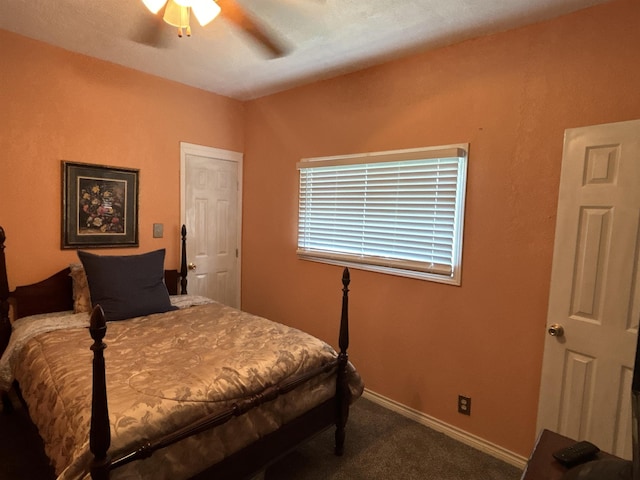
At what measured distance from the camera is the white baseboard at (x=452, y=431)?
219 cm

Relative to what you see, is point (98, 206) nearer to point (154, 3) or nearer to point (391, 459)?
point (154, 3)

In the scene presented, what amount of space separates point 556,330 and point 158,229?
3.09m

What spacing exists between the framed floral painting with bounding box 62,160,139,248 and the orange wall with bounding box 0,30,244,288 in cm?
6

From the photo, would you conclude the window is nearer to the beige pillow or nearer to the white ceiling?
the white ceiling

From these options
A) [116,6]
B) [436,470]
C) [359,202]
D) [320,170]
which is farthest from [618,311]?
[116,6]

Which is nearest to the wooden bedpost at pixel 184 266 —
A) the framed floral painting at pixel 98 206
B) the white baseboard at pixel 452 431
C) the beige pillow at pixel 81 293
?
the framed floral painting at pixel 98 206

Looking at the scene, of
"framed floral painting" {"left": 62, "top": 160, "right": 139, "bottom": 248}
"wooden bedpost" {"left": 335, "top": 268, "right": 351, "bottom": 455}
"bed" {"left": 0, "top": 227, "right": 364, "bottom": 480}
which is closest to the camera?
"bed" {"left": 0, "top": 227, "right": 364, "bottom": 480}

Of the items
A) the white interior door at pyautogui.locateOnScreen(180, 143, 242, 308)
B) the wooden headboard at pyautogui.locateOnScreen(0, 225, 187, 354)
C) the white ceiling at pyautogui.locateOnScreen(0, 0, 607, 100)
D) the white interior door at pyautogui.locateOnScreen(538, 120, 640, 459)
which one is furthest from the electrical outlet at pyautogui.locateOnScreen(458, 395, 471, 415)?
the wooden headboard at pyautogui.locateOnScreen(0, 225, 187, 354)

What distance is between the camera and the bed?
1.30 m

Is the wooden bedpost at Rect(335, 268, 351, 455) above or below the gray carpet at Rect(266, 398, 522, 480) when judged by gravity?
above

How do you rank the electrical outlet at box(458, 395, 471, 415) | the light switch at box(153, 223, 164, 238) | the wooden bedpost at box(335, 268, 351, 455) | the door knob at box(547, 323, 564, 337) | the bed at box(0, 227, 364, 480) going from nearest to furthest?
the bed at box(0, 227, 364, 480) → the door knob at box(547, 323, 564, 337) → the wooden bedpost at box(335, 268, 351, 455) → the electrical outlet at box(458, 395, 471, 415) → the light switch at box(153, 223, 164, 238)

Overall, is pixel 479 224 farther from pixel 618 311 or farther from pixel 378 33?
pixel 378 33

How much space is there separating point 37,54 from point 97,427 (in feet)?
8.89

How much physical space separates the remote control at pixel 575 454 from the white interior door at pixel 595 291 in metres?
0.88
